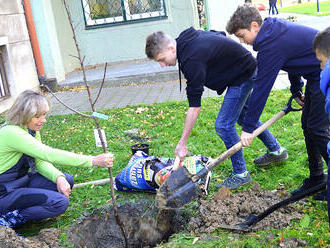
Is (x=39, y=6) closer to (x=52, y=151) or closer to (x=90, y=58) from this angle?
(x=90, y=58)

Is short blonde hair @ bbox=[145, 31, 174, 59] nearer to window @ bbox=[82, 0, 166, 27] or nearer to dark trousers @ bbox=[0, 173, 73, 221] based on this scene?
dark trousers @ bbox=[0, 173, 73, 221]

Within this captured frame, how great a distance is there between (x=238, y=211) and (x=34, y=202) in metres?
1.88

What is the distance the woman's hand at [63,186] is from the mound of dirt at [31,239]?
0.36m

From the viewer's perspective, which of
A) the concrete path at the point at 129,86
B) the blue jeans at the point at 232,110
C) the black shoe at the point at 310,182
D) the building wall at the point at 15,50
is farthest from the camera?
the building wall at the point at 15,50

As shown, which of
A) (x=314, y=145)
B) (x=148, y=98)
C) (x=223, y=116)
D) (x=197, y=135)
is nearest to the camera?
(x=314, y=145)

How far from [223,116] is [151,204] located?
1.17 meters

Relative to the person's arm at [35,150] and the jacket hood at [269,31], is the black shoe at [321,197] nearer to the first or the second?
the jacket hood at [269,31]

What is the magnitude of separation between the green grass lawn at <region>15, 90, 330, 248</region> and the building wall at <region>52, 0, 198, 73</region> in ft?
15.0

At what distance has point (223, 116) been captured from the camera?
4.07 metres

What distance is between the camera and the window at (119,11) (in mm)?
11617

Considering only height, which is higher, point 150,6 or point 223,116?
point 150,6

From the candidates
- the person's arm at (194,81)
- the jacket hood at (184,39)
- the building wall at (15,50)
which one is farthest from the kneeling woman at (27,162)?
the building wall at (15,50)

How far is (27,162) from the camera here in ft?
13.0

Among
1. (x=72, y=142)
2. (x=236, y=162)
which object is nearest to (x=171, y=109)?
(x=72, y=142)
